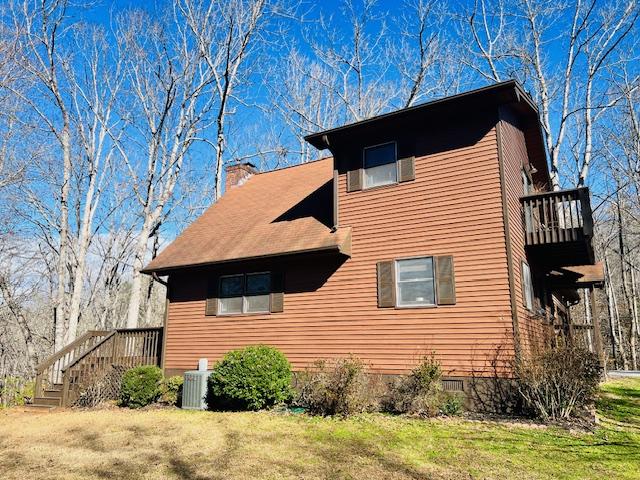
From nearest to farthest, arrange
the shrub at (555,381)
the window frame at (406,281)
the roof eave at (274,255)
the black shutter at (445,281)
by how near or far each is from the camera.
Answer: the shrub at (555,381), the black shutter at (445,281), the window frame at (406,281), the roof eave at (274,255)

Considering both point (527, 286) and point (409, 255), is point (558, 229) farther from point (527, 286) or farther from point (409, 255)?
point (409, 255)

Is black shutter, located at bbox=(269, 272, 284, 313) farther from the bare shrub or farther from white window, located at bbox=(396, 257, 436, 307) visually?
the bare shrub

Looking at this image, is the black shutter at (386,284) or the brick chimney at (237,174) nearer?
the black shutter at (386,284)

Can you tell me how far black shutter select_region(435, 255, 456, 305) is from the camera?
9.13m

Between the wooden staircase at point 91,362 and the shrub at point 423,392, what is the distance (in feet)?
25.3

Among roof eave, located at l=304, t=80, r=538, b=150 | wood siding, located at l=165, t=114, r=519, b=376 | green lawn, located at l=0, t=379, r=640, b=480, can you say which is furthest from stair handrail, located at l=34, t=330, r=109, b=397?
roof eave, located at l=304, t=80, r=538, b=150

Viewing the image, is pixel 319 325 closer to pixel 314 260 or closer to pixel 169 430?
pixel 314 260

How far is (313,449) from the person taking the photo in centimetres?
639

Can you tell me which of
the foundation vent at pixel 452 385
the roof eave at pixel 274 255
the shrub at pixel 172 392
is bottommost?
the shrub at pixel 172 392

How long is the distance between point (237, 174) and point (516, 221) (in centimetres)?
1106

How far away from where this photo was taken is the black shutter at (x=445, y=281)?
9133mm

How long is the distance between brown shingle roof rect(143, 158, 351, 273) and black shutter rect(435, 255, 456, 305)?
2226 mm

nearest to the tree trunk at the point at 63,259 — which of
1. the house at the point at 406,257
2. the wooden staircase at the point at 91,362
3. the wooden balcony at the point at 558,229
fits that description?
the wooden staircase at the point at 91,362

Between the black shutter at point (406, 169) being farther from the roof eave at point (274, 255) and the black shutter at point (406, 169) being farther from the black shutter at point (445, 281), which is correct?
the black shutter at point (445, 281)
